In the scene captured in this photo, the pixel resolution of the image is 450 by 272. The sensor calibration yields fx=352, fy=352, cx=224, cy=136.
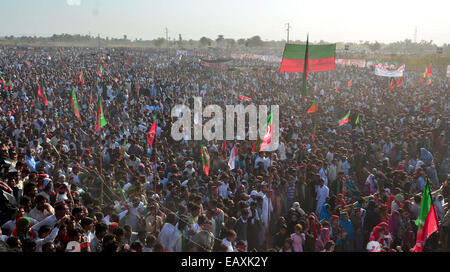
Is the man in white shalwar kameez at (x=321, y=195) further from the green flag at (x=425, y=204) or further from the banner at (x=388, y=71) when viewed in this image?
the banner at (x=388, y=71)

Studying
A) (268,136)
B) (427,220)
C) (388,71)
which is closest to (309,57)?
(268,136)

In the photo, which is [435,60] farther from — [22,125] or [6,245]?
[6,245]

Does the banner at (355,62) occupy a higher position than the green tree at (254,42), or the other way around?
the green tree at (254,42)

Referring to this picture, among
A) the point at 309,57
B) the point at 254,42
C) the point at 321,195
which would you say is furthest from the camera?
the point at 254,42

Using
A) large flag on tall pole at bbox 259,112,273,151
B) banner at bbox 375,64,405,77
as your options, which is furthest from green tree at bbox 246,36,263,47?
large flag on tall pole at bbox 259,112,273,151

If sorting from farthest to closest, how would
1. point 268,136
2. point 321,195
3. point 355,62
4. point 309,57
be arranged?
point 355,62 → point 309,57 → point 268,136 → point 321,195

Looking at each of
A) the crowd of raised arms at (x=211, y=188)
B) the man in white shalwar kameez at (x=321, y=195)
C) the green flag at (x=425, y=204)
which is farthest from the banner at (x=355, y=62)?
the green flag at (x=425, y=204)

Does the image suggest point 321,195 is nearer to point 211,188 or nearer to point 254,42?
point 211,188

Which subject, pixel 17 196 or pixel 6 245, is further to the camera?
pixel 17 196

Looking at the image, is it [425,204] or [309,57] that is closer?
[425,204]
